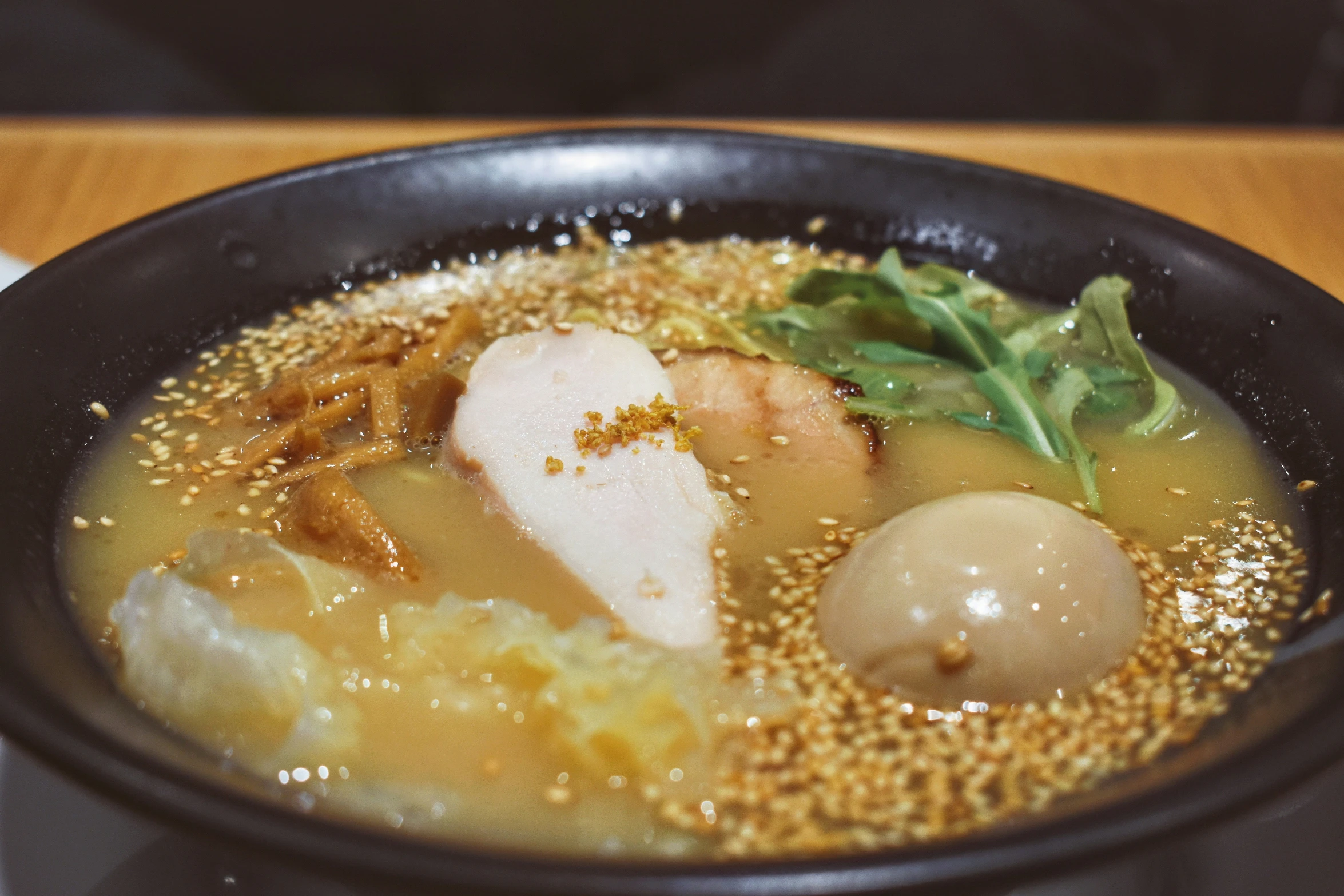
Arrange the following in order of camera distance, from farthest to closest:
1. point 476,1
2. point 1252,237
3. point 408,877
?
point 476,1 < point 1252,237 < point 408,877

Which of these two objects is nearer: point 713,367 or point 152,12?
point 713,367

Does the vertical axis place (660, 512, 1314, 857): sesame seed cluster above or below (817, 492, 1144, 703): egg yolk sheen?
below

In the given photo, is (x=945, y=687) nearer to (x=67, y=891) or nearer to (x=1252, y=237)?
(x=67, y=891)

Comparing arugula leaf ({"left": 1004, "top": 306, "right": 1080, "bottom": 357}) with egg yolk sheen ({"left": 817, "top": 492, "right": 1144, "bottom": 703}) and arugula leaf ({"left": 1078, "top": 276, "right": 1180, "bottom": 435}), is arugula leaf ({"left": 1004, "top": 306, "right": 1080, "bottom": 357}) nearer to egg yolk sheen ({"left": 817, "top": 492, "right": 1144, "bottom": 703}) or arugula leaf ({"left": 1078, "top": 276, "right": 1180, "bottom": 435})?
arugula leaf ({"left": 1078, "top": 276, "right": 1180, "bottom": 435})

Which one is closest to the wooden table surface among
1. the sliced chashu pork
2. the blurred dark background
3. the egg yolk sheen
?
the blurred dark background

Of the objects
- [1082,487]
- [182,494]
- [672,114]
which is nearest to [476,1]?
[672,114]

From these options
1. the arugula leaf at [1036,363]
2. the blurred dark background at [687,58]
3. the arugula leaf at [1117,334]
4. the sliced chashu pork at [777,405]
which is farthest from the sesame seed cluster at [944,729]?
the blurred dark background at [687,58]
